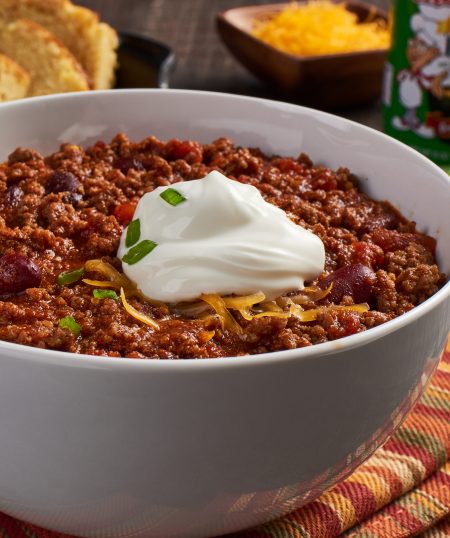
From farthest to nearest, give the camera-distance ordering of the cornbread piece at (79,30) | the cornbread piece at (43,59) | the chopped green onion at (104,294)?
the cornbread piece at (79,30) < the cornbread piece at (43,59) < the chopped green onion at (104,294)

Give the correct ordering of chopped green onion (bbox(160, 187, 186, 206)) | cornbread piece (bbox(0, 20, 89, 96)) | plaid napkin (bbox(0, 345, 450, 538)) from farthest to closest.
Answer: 1. cornbread piece (bbox(0, 20, 89, 96))
2. chopped green onion (bbox(160, 187, 186, 206))
3. plaid napkin (bbox(0, 345, 450, 538))

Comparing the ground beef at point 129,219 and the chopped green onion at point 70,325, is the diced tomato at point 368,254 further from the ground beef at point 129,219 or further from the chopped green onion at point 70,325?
the chopped green onion at point 70,325

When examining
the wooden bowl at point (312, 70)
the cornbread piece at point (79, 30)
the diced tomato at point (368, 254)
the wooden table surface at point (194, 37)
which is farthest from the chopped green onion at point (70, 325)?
the wooden table surface at point (194, 37)

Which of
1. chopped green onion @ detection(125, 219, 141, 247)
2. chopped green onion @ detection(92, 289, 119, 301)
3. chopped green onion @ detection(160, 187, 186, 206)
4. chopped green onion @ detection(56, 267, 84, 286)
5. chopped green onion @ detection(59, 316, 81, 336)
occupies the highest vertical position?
chopped green onion @ detection(160, 187, 186, 206)

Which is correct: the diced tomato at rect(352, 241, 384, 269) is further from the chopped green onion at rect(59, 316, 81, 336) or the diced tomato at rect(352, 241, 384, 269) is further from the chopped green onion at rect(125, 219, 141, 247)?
the chopped green onion at rect(59, 316, 81, 336)

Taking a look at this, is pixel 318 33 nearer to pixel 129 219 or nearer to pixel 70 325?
pixel 129 219

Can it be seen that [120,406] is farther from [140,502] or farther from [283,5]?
[283,5]

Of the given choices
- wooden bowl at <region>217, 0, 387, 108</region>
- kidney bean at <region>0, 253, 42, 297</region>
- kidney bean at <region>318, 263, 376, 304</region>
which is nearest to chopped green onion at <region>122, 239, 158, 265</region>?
kidney bean at <region>0, 253, 42, 297</region>
